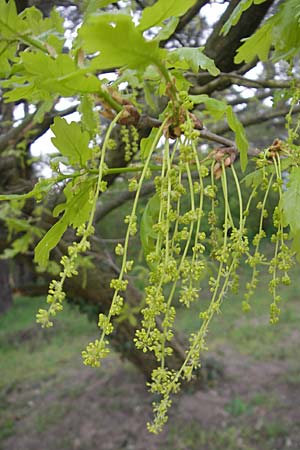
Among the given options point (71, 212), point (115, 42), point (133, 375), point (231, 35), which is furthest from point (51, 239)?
point (133, 375)

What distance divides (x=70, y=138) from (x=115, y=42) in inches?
9.8

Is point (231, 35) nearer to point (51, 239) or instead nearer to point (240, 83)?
point (240, 83)

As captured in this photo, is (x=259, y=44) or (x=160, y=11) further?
(x=259, y=44)

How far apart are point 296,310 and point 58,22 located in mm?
6458

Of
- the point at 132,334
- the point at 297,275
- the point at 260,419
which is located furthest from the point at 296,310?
the point at 132,334

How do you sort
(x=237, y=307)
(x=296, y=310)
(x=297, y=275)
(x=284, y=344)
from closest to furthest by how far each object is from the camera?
1. (x=284, y=344)
2. (x=296, y=310)
3. (x=237, y=307)
4. (x=297, y=275)

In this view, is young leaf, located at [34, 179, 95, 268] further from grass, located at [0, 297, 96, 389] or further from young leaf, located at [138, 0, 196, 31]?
grass, located at [0, 297, 96, 389]

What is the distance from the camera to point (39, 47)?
33.4 inches

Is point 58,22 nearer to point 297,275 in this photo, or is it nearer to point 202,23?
point 202,23

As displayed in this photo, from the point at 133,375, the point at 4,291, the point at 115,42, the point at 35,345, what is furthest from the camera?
the point at 4,291

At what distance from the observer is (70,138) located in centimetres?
85

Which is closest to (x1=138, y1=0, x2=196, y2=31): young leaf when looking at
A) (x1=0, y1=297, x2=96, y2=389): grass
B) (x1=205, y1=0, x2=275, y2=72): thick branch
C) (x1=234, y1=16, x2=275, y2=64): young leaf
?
(x1=234, y1=16, x2=275, y2=64): young leaf

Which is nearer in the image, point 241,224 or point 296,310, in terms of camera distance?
point 241,224

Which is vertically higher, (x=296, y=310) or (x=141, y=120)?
(x=141, y=120)
